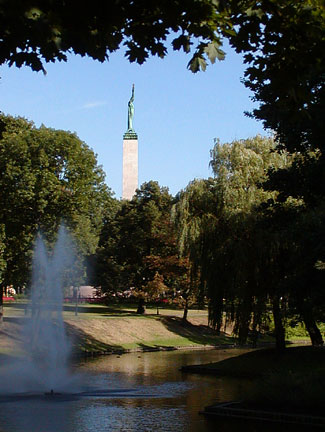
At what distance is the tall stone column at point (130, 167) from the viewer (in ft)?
266

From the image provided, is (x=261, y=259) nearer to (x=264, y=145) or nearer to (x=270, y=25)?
(x=264, y=145)

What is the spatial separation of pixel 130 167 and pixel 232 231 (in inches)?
2062

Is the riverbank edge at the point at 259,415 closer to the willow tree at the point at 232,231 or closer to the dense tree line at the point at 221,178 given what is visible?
the dense tree line at the point at 221,178

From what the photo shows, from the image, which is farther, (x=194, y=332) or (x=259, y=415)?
(x=194, y=332)

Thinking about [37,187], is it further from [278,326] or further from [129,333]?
[278,326]

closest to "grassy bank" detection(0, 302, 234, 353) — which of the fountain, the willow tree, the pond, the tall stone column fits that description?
the fountain

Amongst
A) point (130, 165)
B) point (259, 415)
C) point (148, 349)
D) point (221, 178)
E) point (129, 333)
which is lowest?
point (148, 349)

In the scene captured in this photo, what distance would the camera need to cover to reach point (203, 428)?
606 inches

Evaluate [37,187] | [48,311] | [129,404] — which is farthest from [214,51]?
[48,311]

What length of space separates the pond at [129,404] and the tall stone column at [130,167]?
51367 millimetres

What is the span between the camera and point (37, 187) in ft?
128

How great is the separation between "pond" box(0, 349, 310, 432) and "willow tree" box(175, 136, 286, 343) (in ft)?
13.4

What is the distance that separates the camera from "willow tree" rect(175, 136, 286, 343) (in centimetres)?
2891

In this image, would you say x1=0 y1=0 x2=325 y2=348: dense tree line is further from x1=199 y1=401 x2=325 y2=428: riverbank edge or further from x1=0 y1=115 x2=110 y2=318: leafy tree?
x1=199 y1=401 x2=325 y2=428: riverbank edge
